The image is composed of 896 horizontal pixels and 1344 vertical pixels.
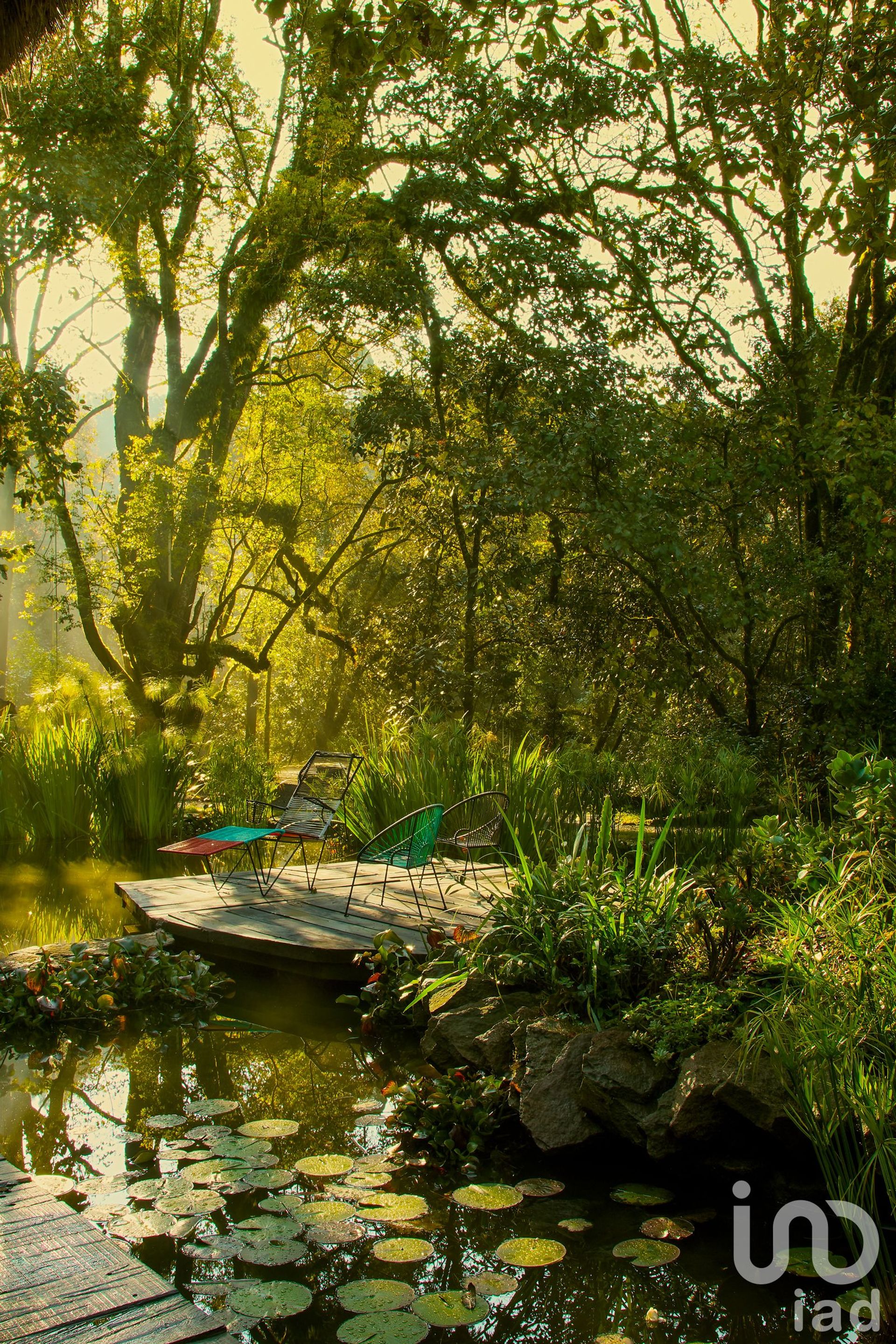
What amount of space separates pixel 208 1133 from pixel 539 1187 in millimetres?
1174

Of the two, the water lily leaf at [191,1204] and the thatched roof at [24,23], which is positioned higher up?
the thatched roof at [24,23]

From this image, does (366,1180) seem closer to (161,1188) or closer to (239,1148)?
(239,1148)

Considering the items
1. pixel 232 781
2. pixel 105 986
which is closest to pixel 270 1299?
A: pixel 105 986

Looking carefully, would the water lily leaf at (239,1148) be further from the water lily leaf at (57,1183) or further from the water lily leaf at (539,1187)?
the water lily leaf at (539,1187)

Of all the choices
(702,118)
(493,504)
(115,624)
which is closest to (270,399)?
(115,624)

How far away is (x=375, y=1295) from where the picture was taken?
2.52 meters

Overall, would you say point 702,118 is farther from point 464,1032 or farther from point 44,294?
point 44,294

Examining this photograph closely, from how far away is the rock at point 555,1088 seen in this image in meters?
3.46

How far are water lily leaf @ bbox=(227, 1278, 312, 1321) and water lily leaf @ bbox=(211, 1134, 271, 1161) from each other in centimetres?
75

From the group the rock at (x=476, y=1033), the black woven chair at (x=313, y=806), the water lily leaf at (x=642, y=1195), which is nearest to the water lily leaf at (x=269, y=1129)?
the rock at (x=476, y=1033)

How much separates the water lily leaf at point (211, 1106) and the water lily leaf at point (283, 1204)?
0.75m

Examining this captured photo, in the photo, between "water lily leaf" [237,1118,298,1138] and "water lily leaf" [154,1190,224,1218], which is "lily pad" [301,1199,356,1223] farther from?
"water lily leaf" [237,1118,298,1138]

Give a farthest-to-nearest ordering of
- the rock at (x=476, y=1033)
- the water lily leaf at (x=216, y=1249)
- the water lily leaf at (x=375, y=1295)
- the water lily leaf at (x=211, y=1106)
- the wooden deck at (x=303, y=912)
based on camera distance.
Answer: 1. the wooden deck at (x=303, y=912)
2. the rock at (x=476, y=1033)
3. the water lily leaf at (x=211, y=1106)
4. the water lily leaf at (x=216, y=1249)
5. the water lily leaf at (x=375, y=1295)

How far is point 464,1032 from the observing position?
410 cm
